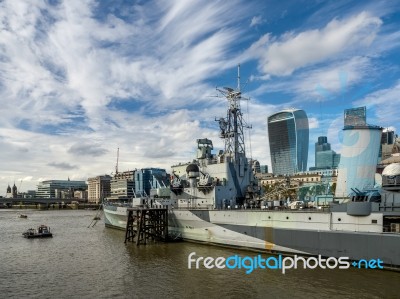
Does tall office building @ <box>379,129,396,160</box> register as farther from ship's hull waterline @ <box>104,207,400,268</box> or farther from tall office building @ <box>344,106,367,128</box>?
ship's hull waterline @ <box>104,207,400,268</box>

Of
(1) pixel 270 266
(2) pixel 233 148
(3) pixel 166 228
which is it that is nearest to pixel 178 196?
(3) pixel 166 228

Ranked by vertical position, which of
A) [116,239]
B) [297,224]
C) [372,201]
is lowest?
[116,239]

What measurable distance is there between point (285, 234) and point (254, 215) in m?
3.56

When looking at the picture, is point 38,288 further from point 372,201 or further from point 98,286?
point 372,201

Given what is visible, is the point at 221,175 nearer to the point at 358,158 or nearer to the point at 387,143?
the point at 358,158

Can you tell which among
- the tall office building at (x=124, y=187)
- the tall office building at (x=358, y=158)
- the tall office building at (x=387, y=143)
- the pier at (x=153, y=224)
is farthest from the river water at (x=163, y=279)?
the tall office building at (x=124, y=187)

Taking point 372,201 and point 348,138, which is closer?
point 372,201

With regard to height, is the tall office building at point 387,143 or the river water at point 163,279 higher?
the tall office building at point 387,143

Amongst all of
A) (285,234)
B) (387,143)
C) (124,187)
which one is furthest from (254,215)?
(124,187)

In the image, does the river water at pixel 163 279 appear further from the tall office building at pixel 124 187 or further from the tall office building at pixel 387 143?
the tall office building at pixel 124 187

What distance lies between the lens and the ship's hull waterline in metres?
23.7

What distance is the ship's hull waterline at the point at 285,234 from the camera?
23656 mm

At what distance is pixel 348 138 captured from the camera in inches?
1305

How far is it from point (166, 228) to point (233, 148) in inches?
471
